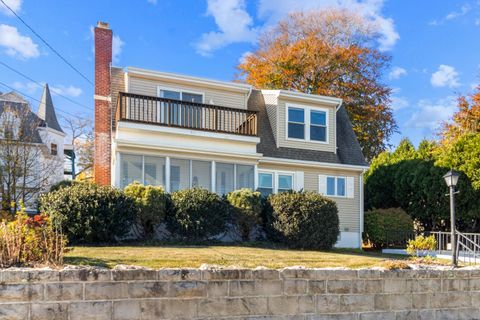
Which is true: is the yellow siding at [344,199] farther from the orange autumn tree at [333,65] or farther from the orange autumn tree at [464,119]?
the orange autumn tree at [333,65]

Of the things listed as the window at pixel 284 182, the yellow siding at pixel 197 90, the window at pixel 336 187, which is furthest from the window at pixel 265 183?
the yellow siding at pixel 197 90

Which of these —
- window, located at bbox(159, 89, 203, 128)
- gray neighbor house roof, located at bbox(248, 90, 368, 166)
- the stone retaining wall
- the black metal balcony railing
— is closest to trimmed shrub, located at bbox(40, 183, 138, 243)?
the black metal balcony railing

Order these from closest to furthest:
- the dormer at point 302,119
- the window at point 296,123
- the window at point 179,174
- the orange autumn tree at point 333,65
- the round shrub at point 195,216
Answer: the round shrub at point 195,216, the window at point 179,174, the dormer at point 302,119, the window at point 296,123, the orange autumn tree at point 333,65

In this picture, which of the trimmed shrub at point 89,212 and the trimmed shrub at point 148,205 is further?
the trimmed shrub at point 148,205

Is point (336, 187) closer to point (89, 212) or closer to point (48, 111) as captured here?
point (89, 212)

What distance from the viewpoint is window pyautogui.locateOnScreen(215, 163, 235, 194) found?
16.1 meters

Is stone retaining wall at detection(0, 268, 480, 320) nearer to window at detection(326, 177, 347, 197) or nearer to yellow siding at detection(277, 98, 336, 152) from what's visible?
window at detection(326, 177, 347, 197)

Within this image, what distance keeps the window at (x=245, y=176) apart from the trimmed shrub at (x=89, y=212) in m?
4.95

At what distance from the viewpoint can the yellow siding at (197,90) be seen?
1622 centimetres

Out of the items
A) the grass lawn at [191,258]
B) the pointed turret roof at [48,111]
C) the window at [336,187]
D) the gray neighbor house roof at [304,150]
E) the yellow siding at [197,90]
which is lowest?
the grass lawn at [191,258]

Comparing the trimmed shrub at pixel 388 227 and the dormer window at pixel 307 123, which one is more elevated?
the dormer window at pixel 307 123

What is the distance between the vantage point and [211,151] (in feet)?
51.2

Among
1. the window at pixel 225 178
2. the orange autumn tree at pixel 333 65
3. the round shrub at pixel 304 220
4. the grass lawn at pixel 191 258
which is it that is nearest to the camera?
the grass lawn at pixel 191 258

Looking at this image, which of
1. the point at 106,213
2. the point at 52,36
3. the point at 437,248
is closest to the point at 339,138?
the point at 437,248
